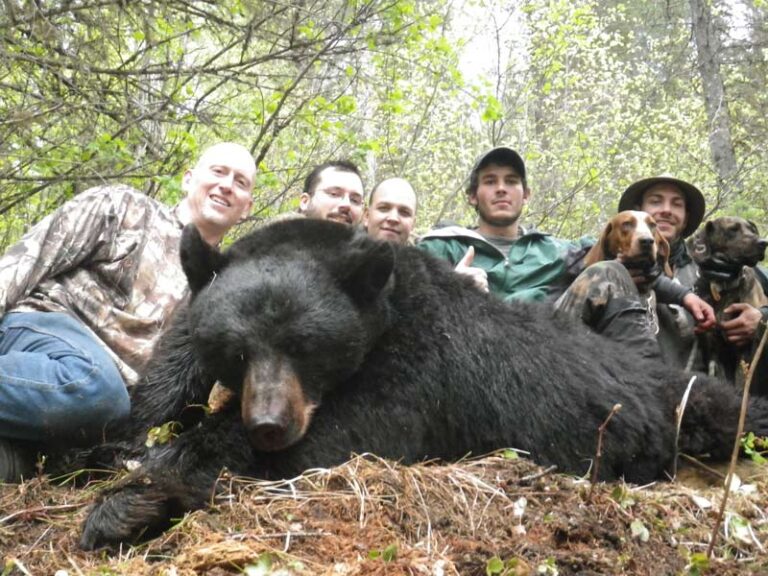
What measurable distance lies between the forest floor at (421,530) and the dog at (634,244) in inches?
96.9

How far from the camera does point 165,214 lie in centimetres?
488

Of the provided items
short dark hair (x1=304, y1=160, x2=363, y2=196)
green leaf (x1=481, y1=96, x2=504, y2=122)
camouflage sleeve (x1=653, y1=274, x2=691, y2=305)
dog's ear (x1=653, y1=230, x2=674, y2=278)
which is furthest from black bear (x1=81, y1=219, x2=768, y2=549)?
green leaf (x1=481, y1=96, x2=504, y2=122)

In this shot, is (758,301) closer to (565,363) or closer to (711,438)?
(711,438)

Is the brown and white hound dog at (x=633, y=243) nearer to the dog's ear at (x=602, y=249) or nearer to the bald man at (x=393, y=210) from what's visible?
the dog's ear at (x=602, y=249)

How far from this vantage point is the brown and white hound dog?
210 inches

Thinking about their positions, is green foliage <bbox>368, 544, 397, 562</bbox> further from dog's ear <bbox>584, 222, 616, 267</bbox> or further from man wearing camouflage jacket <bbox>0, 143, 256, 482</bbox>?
dog's ear <bbox>584, 222, 616, 267</bbox>

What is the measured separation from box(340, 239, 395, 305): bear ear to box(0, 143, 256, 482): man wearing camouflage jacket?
1262 millimetres

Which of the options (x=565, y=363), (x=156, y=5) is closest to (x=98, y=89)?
(x=156, y=5)

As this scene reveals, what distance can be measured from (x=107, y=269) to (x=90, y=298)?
20 centimetres

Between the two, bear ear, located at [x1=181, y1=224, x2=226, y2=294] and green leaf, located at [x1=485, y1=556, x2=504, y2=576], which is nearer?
green leaf, located at [x1=485, y1=556, x2=504, y2=576]

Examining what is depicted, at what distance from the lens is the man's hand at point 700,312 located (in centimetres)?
536

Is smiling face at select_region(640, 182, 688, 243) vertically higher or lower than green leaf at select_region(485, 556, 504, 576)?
higher

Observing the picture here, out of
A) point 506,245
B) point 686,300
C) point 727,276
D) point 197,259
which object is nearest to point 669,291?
point 686,300

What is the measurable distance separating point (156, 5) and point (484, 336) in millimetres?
3875
